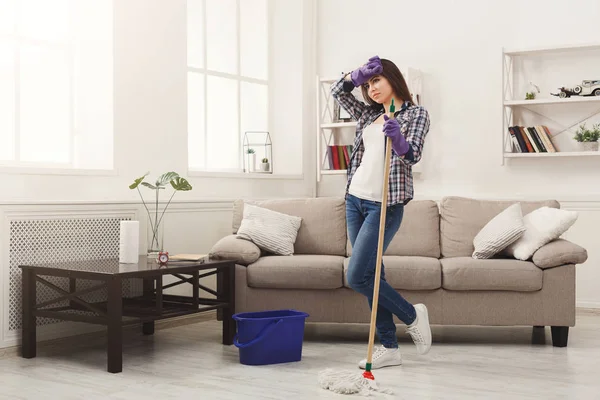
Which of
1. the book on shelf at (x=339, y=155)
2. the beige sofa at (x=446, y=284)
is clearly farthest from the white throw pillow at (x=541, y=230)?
the book on shelf at (x=339, y=155)

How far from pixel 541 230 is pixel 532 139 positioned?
139 cm

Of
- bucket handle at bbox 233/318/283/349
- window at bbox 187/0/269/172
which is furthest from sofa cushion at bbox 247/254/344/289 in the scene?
window at bbox 187/0/269/172

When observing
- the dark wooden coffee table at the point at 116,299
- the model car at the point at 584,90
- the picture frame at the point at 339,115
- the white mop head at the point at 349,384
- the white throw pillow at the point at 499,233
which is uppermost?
the model car at the point at 584,90

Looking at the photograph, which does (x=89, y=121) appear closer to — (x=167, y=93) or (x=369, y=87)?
(x=167, y=93)

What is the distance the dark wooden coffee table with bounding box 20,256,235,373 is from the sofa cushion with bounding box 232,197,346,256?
674mm

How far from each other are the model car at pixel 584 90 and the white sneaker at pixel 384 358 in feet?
8.65

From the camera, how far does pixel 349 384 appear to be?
10.6 feet

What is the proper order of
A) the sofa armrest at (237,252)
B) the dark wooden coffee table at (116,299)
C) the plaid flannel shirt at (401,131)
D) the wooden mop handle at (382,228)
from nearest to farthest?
the wooden mop handle at (382,228) → the plaid flannel shirt at (401,131) → the dark wooden coffee table at (116,299) → the sofa armrest at (237,252)

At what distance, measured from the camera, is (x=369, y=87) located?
368cm

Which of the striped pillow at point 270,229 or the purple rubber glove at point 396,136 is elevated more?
the purple rubber glove at point 396,136

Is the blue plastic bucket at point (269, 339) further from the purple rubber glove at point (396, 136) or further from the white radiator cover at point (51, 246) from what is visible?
the white radiator cover at point (51, 246)

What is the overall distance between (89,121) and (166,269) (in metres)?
1.38

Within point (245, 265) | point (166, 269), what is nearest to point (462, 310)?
point (245, 265)

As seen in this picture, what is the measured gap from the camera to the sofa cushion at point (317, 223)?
4.94m
